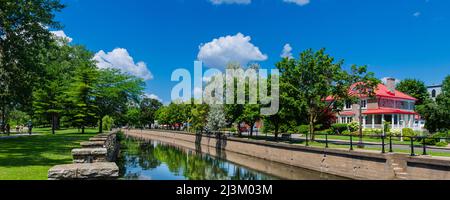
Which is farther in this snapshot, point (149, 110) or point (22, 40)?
point (149, 110)

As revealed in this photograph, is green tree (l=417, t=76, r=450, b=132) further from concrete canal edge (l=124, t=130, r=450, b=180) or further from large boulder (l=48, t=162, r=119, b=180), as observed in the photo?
large boulder (l=48, t=162, r=119, b=180)

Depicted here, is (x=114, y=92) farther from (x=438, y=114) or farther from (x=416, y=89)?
(x=416, y=89)

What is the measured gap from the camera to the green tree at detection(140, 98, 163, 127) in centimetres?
13275

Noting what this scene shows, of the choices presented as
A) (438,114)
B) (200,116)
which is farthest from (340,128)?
(200,116)

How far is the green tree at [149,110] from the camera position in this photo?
5226 inches

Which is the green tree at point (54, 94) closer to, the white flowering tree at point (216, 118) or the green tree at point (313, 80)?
the white flowering tree at point (216, 118)

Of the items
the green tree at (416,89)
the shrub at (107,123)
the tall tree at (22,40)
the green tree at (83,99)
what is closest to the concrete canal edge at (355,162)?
the tall tree at (22,40)

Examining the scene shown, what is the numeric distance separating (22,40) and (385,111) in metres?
47.0

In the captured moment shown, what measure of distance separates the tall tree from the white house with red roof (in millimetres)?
41404

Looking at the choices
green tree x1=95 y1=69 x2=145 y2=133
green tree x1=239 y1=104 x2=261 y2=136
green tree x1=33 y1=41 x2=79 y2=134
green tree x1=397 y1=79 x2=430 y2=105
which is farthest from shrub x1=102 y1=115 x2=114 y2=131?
green tree x1=397 y1=79 x2=430 y2=105

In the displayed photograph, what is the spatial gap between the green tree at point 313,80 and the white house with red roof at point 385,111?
21.6m

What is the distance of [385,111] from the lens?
52750 millimetres

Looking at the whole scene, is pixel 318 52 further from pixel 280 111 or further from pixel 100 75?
pixel 100 75

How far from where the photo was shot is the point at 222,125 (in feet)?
161
